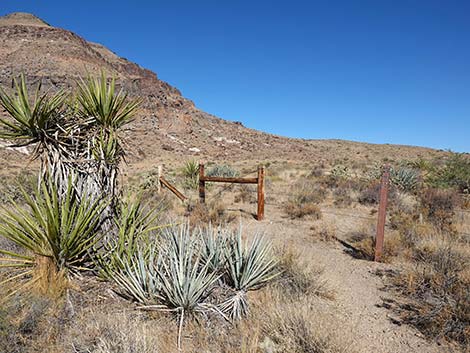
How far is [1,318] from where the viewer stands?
2643 millimetres

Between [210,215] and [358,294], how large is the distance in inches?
178

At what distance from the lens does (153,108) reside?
42594mm

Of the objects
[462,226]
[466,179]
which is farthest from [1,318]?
[466,179]

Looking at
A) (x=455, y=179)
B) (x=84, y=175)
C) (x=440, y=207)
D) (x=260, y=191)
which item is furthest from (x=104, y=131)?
(x=455, y=179)

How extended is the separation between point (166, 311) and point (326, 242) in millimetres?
4274

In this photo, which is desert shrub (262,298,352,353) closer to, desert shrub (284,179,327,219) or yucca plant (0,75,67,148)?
yucca plant (0,75,67,148)

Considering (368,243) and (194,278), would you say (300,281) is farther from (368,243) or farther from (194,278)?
(368,243)

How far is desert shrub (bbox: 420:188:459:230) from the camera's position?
7238 millimetres

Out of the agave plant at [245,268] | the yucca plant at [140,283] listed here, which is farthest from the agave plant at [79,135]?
the agave plant at [245,268]

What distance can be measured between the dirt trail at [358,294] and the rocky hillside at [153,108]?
25.6 metres

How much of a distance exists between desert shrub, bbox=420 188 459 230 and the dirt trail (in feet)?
6.13

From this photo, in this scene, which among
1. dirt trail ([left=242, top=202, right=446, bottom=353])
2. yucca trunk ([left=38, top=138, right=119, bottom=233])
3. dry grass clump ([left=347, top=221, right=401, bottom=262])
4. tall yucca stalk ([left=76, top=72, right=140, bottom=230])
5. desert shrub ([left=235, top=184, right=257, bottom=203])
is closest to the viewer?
dirt trail ([left=242, top=202, right=446, bottom=353])

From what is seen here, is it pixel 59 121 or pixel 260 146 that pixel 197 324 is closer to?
pixel 59 121

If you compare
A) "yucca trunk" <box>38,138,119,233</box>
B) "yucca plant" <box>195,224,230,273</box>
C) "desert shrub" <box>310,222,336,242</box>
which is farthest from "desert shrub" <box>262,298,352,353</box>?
"desert shrub" <box>310,222,336,242</box>
